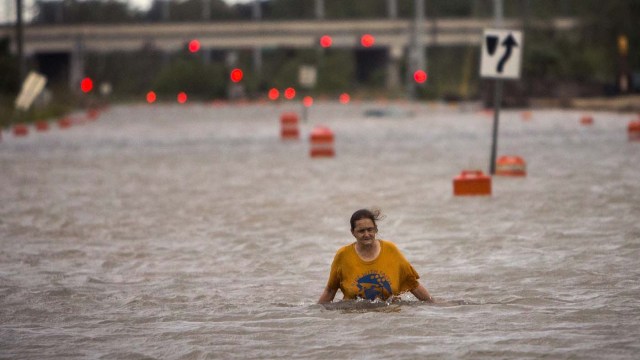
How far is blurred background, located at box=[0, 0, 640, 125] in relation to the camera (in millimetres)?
65688

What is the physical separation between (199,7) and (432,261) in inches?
6570

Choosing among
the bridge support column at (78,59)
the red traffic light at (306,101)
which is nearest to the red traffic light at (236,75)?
the bridge support column at (78,59)

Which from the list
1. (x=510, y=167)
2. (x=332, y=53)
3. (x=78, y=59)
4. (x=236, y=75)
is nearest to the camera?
(x=510, y=167)

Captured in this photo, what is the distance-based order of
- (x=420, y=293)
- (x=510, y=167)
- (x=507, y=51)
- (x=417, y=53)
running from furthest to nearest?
(x=417, y=53) < (x=510, y=167) < (x=507, y=51) < (x=420, y=293)

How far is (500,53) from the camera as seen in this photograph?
66.2 feet

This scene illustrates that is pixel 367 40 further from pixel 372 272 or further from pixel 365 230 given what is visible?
pixel 365 230

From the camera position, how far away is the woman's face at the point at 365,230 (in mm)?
9188

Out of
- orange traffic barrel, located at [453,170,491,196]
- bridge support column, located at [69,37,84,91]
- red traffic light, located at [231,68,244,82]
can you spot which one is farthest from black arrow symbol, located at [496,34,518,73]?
bridge support column, located at [69,37,84,91]

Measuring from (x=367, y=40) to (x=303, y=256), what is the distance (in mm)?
81841

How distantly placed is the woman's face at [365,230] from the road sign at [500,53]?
11.2m

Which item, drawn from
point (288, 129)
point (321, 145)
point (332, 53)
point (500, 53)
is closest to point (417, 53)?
point (332, 53)

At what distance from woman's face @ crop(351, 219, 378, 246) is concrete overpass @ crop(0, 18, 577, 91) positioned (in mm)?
87987

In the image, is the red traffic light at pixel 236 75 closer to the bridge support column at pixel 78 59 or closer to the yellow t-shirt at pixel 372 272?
the bridge support column at pixel 78 59

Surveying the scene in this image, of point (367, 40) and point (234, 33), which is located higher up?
point (234, 33)
